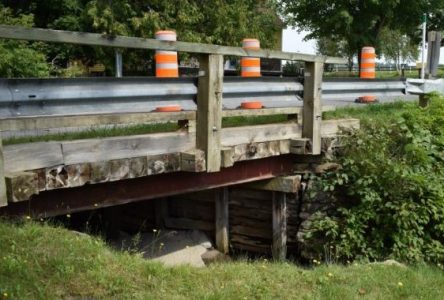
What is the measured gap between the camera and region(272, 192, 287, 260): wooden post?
30.7 feet

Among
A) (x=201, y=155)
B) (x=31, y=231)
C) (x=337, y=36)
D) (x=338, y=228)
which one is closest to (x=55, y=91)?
(x=31, y=231)

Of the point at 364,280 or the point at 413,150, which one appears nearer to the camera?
the point at 364,280

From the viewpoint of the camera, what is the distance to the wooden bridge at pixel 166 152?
5.29m

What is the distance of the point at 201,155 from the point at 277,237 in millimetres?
3244

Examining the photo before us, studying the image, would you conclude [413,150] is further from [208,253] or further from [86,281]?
[86,281]

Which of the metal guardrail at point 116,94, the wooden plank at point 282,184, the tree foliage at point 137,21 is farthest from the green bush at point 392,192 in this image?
the tree foliage at point 137,21

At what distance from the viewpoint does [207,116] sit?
6621 millimetres

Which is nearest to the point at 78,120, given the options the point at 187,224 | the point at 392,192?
the point at 392,192

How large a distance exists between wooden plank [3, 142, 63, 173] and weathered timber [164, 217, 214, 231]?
502cm

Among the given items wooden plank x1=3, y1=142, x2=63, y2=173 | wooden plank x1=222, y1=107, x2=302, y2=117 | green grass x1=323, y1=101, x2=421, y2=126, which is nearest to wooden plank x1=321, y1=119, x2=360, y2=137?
green grass x1=323, y1=101, x2=421, y2=126

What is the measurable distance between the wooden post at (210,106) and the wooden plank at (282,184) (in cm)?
231

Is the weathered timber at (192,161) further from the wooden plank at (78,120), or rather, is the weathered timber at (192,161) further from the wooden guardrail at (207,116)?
the wooden plank at (78,120)

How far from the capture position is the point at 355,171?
Answer: 8531mm

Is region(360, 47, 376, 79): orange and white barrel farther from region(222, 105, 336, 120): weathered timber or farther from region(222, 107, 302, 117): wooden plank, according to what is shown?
region(222, 107, 302, 117): wooden plank
